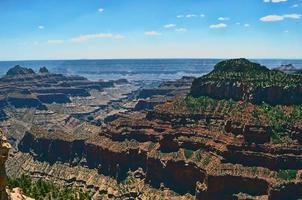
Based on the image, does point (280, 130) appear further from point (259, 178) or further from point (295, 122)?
point (259, 178)

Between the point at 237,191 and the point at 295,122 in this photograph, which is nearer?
the point at 237,191

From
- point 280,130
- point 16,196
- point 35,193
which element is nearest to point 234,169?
point 280,130

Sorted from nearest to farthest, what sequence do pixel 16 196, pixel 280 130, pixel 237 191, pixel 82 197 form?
pixel 16 196, pixel 82 197, pixel 237 191, pixel 280 130

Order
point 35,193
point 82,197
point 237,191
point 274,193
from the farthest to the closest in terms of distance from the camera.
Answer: point 237,191
point 274,193
point 82,197
point 35,193

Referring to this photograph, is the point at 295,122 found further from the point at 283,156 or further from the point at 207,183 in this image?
the point at 207,183

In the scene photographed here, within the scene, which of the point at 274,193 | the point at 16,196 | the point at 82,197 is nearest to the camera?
the point at 16,196

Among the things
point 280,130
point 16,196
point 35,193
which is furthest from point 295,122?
point 16,196

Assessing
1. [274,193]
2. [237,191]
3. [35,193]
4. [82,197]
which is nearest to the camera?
[35,193]

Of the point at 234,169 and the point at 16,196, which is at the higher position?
the point at 16,196

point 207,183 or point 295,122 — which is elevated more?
point 295,122
